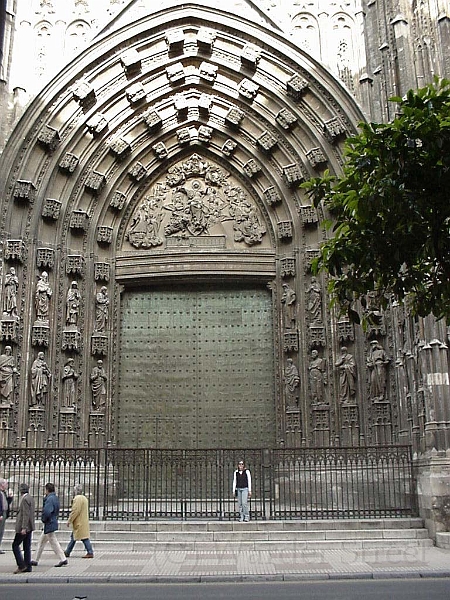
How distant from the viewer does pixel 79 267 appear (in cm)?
1698

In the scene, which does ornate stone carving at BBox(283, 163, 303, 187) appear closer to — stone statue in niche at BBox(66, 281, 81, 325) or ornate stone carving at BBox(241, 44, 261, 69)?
ornate stone carving at BBox(241, 44, 261, 69)

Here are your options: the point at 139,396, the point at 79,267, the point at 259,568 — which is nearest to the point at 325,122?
the point at 79,267

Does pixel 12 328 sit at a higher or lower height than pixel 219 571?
higher

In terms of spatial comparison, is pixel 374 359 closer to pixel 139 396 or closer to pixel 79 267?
pixel 139 396

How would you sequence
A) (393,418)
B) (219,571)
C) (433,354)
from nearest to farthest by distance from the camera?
(219,571) < (433,354) < (393,418)

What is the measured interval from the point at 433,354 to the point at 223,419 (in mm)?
5700

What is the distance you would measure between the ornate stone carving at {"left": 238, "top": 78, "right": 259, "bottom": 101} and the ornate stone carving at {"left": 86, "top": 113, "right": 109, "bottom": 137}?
11.4ft

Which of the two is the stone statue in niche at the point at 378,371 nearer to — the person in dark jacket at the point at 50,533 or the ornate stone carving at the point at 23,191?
the person in dark jacket at the point at 50,533

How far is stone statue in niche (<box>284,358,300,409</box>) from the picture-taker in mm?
16422

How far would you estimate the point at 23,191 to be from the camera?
16.6 meters

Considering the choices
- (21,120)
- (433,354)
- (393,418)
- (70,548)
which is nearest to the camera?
(70,548)

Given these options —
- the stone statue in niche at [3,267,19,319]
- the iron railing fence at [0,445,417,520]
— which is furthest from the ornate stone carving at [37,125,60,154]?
the iron railing fence at [0,445,417,520]

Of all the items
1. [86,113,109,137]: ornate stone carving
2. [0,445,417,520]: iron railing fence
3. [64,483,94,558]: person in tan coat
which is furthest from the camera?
[86,113,109,137]: ornate stone carving

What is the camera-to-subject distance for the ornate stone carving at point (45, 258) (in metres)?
16.6
